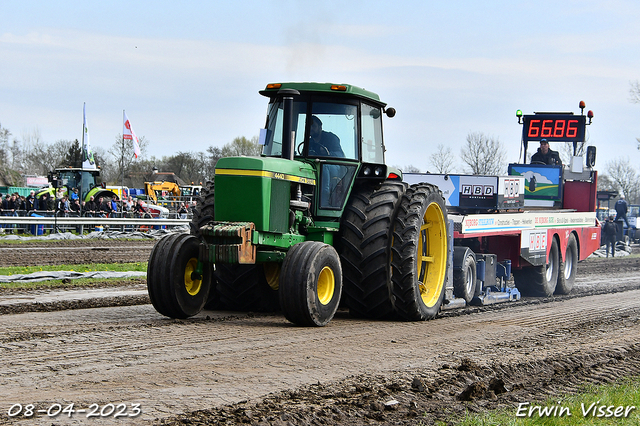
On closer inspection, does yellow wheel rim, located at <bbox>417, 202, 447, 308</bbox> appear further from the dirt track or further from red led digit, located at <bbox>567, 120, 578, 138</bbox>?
red led digit, located at <bbox>567, 120, 578, 138</bbox>

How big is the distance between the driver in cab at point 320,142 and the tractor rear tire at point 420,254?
42.7 inches

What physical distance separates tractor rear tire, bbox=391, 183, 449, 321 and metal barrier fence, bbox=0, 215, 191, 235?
674 inches

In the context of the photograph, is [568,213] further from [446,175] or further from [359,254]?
[359,254]

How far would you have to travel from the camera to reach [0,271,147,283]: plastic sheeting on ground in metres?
13.0

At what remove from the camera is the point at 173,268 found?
7910mm

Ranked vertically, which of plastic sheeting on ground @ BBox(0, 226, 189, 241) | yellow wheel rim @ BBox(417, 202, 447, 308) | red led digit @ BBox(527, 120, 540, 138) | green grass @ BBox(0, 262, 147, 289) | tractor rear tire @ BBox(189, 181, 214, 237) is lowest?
green grass @ BBox(0, 262, 147, 289)

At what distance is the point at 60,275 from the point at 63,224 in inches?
471

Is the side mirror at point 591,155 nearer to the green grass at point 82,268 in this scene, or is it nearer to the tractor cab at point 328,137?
the tractor cab at point 328,137

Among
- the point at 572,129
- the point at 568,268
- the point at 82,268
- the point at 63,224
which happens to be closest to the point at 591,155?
the point at 572,129

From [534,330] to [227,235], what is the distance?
3877mm

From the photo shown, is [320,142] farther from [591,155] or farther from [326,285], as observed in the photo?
[591,155]

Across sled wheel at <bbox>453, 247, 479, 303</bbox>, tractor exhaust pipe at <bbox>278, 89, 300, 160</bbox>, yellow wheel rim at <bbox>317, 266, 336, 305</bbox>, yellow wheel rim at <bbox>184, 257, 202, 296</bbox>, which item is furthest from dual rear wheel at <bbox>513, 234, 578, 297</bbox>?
yellow wheel rim at <bbox>184, 257, 202, 296</bbox>

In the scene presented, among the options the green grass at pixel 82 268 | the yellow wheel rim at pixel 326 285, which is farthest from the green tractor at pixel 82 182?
the yellow wheel rim at pixel 326 285

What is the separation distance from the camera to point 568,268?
52.8 ft
